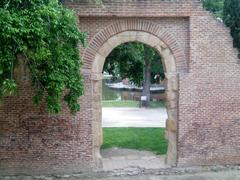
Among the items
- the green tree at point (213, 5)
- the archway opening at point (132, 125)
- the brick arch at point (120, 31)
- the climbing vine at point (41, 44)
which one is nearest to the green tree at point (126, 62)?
the archway opening at point (132, 125)

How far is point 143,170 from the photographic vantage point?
13.9 metres

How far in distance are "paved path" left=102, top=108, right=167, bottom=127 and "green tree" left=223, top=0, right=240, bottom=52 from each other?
9720 millimetres

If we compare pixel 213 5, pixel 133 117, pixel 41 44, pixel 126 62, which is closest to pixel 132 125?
pixel 133 117

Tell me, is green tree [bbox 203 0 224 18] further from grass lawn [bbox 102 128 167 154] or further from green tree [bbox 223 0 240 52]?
green tree [bbox 223 0 240 52]

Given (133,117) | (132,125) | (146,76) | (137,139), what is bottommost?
(137,139)

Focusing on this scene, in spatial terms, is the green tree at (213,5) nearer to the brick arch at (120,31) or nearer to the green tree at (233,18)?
the green tree at (233,18)

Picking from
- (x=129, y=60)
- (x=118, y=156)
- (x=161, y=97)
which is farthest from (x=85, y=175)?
(x=161, y=97)

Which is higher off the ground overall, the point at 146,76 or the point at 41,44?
the point at 41,44

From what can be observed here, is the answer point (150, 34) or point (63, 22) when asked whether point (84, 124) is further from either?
point (63, 22)

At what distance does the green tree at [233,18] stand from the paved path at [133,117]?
972 cm

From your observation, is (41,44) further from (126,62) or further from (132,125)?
(132,125)

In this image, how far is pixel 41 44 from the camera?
926 centimetres

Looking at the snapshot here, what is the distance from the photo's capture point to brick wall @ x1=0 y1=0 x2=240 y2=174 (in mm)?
13258

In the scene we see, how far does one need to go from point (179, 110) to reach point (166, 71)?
127 centimetres
